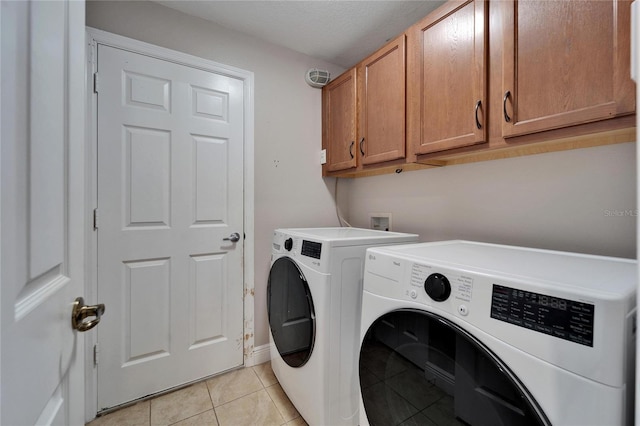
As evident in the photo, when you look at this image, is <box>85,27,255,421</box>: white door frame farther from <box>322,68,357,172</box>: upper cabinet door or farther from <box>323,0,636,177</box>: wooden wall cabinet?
<box>323,0,636,177</box>: wooden wall cabinet

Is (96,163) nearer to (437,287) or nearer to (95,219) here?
(95,219)

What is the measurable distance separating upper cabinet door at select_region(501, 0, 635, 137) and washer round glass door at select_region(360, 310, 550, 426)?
0.85 m

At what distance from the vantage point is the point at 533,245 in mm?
1227

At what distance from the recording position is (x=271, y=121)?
1.97 meters

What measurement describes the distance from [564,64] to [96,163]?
2.16m

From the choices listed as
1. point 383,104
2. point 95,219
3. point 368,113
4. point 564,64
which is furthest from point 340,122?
point 95,219

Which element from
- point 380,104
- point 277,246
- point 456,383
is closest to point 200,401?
point 277,246

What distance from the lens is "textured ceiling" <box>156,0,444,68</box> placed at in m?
1.56

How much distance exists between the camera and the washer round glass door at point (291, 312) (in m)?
1.29

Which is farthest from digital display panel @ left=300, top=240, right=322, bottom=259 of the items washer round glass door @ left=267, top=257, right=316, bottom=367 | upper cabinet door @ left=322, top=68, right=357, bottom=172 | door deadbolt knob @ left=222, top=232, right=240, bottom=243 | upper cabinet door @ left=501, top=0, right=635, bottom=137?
upper cabinet door @ left=501, top=0, right=635, bottom=137

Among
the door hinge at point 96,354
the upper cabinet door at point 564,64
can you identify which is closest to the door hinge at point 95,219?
the door hinge at point 96,354

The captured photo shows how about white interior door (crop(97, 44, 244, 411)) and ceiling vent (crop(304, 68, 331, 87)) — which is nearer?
white interior door (crop(97, 44, 244, 411))

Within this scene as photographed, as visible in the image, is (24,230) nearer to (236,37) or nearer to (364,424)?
(364,424)

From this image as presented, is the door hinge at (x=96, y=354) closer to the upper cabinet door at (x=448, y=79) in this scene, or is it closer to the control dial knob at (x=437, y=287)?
the control dial knob at (x=437, y=287)
